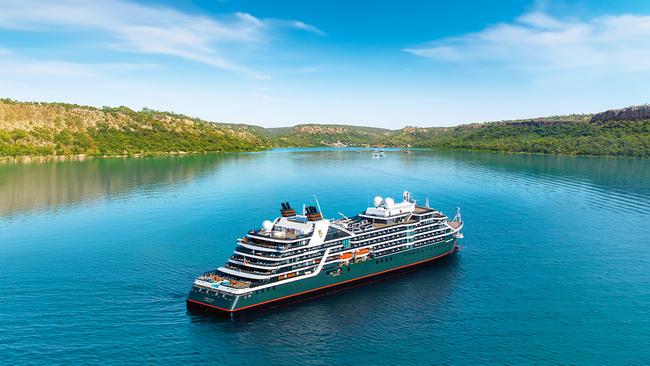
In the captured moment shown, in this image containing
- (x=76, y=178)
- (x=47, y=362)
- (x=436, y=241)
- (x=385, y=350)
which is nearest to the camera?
(x=47, y=362)

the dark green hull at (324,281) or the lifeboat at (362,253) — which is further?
the lifeboat at (362,253)

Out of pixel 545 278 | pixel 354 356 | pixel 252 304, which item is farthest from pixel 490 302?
pixel 252 304

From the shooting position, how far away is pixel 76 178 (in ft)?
508

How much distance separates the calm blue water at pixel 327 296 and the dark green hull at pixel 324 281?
183 centimetres

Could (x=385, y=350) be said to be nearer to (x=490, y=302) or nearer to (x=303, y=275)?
(x=303, y=275)

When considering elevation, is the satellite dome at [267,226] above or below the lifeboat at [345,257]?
above

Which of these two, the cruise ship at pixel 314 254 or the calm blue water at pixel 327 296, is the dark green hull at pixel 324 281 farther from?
the calm blue water at pixel 327 296

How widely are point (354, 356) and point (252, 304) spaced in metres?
14.5

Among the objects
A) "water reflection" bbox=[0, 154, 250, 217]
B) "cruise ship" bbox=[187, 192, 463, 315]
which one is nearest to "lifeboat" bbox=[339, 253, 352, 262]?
"cruise ship" bbox=[187, 192, 463, 315]

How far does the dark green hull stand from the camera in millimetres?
48344

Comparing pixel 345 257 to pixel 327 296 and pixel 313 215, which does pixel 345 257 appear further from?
→ pixel 313 215

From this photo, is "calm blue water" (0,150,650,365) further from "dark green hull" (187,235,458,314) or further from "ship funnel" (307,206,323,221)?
"ship funnel" (307,206,323,221)

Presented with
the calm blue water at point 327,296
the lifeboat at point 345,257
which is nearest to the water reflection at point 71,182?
the calm blue water at point 327,296

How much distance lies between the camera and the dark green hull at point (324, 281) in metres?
48.3
